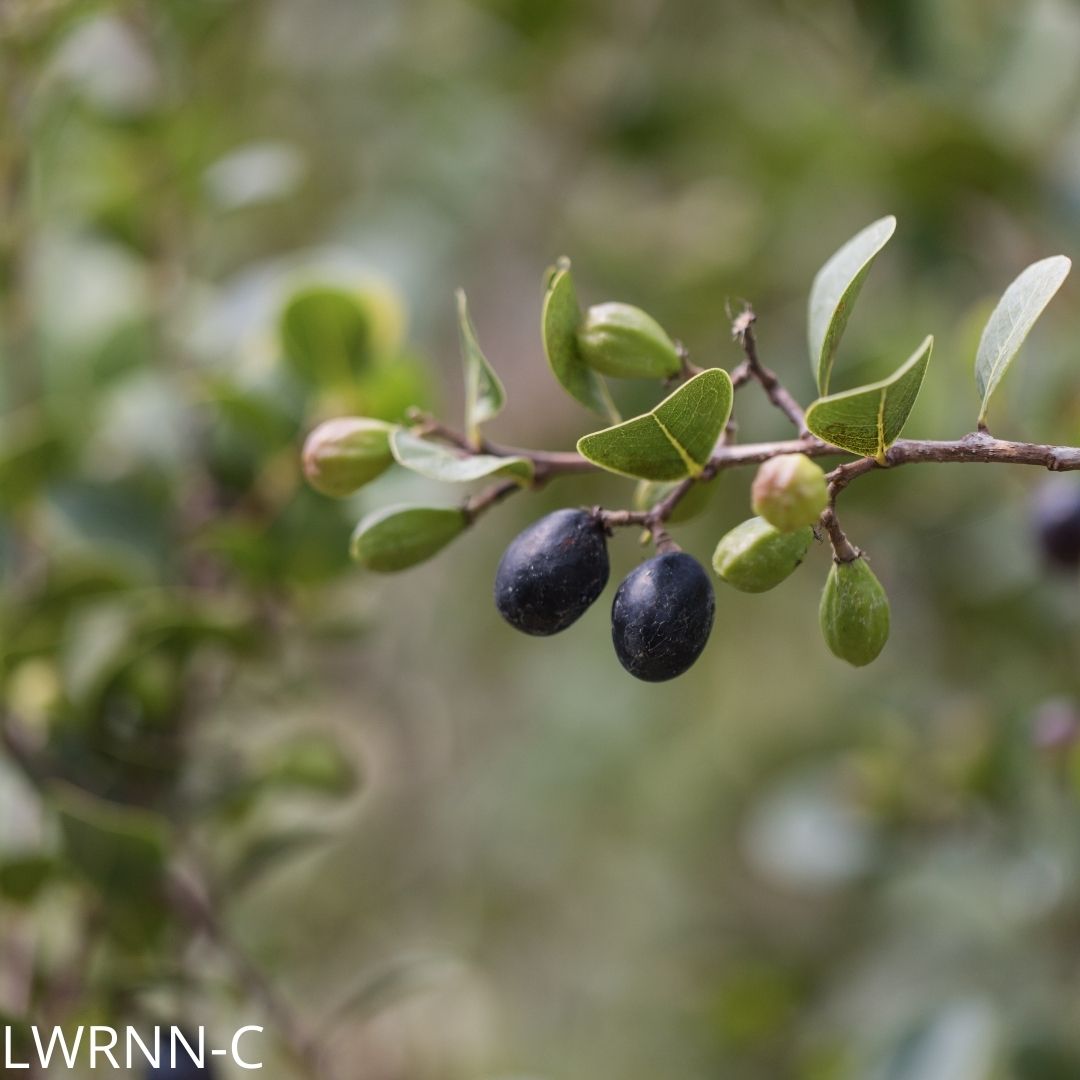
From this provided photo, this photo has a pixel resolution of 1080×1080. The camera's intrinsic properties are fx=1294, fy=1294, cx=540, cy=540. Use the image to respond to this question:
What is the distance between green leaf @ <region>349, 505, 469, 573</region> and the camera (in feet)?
3.03

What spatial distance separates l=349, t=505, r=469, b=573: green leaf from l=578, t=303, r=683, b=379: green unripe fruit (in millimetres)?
149

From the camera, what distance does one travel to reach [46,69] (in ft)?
5.26

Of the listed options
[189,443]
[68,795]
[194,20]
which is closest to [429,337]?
[194,20]

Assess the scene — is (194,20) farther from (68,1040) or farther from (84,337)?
(68,1040)

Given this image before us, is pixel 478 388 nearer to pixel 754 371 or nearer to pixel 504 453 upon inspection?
pixel 504 453

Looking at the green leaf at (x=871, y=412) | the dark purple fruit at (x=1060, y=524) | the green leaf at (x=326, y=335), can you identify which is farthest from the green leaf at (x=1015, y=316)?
the green leaf at (x=326, y=335)

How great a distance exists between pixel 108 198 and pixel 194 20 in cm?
33

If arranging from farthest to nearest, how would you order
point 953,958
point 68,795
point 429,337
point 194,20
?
point 429,337 → point 953,958 → point 194,20 → point 68,795

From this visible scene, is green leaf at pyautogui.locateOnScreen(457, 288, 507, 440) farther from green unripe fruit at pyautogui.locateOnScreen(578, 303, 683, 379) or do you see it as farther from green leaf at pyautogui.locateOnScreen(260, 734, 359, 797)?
green leaf at pyautogui.locateOnScreen(260, 734, 359, 797)

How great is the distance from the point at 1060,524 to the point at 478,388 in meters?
0.61

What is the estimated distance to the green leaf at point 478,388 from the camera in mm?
938

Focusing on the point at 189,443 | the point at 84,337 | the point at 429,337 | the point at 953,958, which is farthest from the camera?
the point at 429,337

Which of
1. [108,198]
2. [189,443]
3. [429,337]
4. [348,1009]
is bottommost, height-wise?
[348,1009]

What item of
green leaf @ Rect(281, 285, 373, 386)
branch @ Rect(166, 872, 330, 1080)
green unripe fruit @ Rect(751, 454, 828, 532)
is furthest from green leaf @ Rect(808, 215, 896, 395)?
branch @ Rect(166, 872, 330, 1080)
